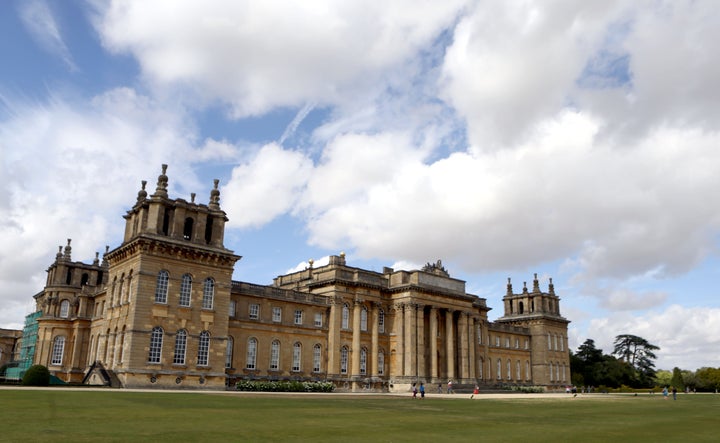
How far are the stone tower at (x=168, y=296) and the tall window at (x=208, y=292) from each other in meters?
0.08

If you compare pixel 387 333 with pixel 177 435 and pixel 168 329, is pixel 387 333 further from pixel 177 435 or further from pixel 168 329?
pixel 177 435

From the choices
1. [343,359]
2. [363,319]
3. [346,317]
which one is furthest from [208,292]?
[363,319]

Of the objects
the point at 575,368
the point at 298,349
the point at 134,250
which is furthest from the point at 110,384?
the point at 575,368

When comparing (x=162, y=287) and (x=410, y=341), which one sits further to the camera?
(x=410, y=341)

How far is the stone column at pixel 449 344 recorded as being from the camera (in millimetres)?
61312

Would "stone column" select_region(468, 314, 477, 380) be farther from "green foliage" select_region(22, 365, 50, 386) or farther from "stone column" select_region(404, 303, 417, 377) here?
"green foliage" select_region(22, 365, 50, 386)

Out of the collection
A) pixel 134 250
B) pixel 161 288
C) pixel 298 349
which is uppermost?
pixel 134 250

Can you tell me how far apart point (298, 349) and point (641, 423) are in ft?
115

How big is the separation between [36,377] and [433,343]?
123ft

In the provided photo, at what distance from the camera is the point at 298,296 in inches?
2125

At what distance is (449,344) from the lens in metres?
61.8

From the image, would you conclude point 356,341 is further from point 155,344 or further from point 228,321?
point 155,344

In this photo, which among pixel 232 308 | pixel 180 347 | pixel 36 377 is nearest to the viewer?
pixel 36 377

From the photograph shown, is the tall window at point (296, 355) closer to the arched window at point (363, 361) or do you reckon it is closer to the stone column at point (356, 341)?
the stone column at point (356, 341)
